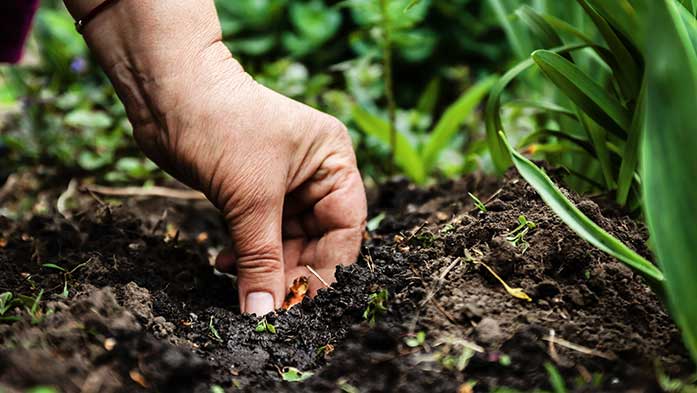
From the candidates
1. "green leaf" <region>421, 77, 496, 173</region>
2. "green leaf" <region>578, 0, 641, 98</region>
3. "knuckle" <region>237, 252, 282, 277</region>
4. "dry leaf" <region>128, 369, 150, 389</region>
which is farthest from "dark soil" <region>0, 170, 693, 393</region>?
"green leaf" <region>421, 77, 496, 173</region>

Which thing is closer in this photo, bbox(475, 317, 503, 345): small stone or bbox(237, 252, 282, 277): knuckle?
bbox(475, 317, 503, 345): small stone

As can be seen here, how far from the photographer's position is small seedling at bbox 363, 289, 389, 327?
1.29 meters

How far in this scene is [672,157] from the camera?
95 cm

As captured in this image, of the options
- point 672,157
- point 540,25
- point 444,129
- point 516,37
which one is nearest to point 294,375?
point 672,157

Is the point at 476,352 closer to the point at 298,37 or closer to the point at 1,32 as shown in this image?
the point at 1,32

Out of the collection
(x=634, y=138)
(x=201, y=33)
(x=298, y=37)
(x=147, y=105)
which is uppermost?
(x=201, y=33)

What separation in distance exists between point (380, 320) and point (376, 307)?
0.04m

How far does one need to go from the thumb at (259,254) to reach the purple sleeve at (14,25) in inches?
44.5

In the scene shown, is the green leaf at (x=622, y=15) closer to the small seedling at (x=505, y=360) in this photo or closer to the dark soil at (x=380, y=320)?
the dark soil at (x=380, y=320)

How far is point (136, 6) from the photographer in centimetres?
148

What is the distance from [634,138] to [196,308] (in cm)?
105

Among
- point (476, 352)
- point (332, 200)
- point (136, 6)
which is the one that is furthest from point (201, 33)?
point (476, 352)

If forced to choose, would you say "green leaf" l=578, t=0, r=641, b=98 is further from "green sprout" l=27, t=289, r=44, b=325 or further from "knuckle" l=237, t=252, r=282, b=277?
"green sprout" l=27, t=289, r=44, b=325

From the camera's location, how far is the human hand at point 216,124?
1.51 m
